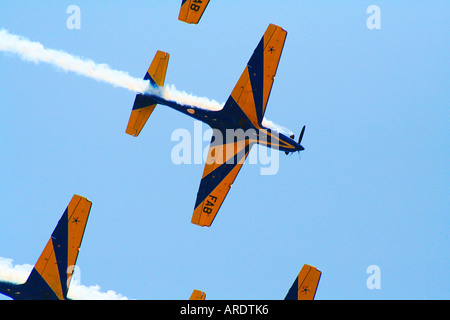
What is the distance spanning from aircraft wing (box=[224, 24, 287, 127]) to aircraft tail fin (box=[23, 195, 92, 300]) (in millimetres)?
8818

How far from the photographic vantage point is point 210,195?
3194 centimetres

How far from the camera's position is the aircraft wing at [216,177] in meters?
→ 31.7

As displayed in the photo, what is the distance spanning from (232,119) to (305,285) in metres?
8.65

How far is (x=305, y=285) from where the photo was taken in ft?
96.0

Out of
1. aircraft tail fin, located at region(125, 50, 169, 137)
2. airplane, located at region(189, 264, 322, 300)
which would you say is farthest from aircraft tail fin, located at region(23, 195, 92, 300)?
airplane, located at region(189, 264, 322, 300)

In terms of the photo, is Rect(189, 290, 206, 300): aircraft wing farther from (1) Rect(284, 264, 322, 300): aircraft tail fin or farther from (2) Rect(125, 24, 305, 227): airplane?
(2) Rect(125, 24, 305, 227): airplane

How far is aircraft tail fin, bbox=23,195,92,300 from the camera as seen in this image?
2756cm

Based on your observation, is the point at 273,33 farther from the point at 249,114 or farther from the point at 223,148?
the point at 223,148

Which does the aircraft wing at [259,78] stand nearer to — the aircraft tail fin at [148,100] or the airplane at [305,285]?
the aircraft tail fin at [148,100]

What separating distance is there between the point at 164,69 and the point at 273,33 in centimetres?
547

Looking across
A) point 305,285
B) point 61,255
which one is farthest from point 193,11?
point 305,285

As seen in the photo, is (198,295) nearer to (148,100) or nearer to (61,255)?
(61,255)

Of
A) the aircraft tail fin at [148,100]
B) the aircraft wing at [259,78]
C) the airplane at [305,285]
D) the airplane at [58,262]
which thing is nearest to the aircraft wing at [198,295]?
the airplane at [305,285]
